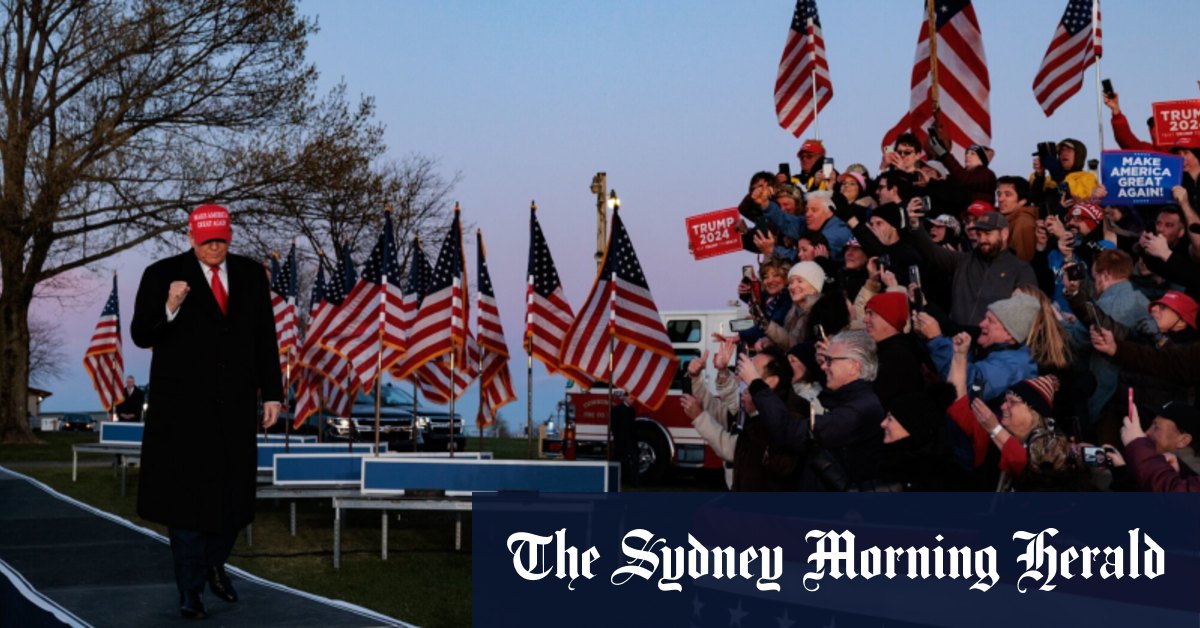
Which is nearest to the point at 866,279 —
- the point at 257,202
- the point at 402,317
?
the point at 402,317

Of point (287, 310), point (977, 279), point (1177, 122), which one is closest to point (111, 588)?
point (977, 279)

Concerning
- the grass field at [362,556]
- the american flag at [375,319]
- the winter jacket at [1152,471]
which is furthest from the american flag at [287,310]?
the winter jacket at [1152,471]

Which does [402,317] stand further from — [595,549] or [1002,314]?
[595,549]

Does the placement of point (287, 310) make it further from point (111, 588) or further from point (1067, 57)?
point (1067, 57)

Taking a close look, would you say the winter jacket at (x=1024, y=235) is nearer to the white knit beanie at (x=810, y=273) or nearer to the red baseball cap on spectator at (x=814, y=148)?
the white knit beanie at (x=810, y=273)

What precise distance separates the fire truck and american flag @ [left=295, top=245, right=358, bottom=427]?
175 inches

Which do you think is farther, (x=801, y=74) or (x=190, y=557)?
(x=801, y=74)

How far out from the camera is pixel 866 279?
9.34 m

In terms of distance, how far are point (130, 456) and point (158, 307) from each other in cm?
1124

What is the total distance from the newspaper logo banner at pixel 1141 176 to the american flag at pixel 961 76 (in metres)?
4.49

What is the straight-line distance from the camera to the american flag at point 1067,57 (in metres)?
13.7

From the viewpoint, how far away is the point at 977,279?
8672 millimetres

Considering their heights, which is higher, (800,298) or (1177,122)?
(1177,122)

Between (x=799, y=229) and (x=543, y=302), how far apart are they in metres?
4.28
